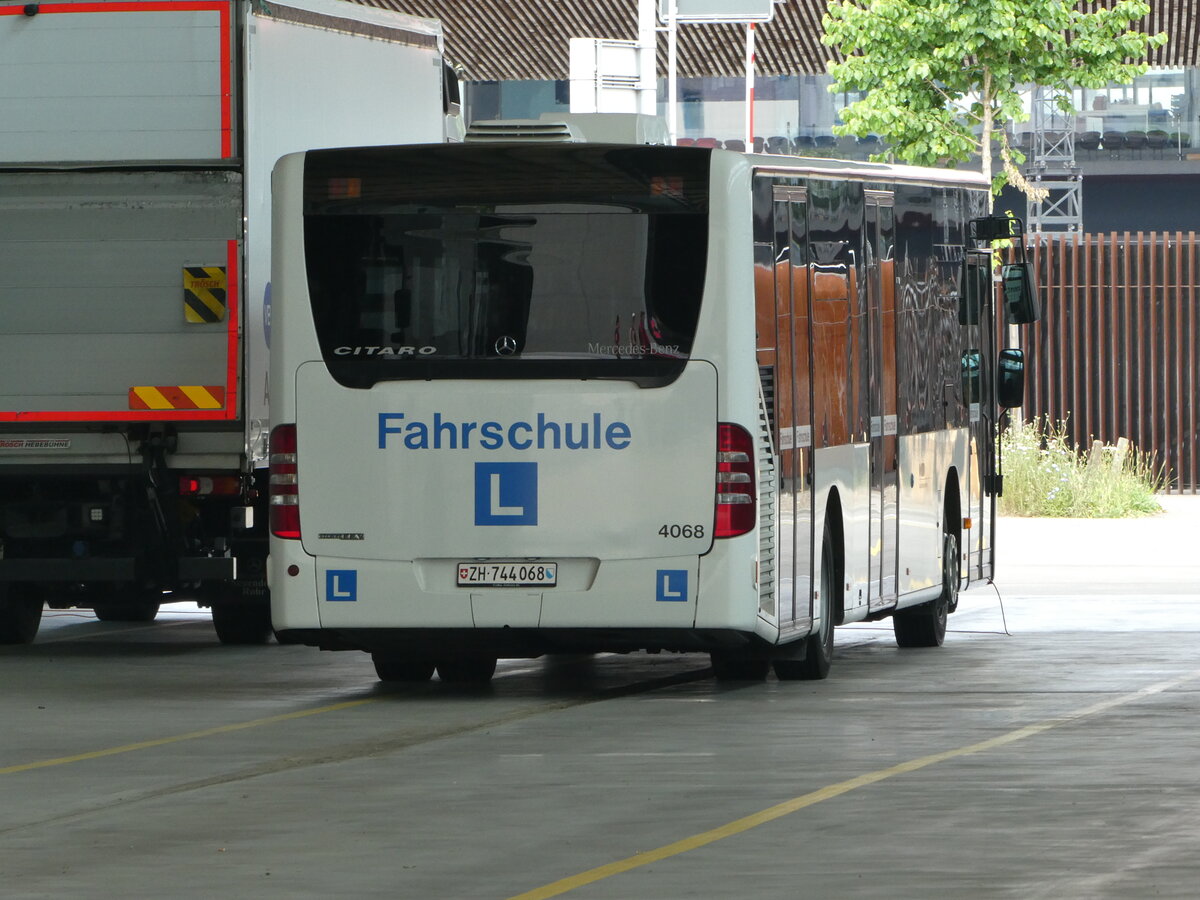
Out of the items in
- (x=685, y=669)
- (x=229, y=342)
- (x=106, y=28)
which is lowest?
(x=685, y=669)

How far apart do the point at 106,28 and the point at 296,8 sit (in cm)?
118

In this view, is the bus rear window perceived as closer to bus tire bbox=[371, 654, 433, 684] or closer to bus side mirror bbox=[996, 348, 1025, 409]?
bus tire bbox=[371, 654, 433, 684]

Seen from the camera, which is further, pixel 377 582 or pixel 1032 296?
pixel 1032 296

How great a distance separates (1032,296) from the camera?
18.7 meters

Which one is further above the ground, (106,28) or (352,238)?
(106,28)

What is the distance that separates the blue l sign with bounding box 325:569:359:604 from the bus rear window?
0.95 metres

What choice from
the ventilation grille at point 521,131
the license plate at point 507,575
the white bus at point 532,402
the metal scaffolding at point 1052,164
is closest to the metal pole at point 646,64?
the ventilation grille at point 521,131

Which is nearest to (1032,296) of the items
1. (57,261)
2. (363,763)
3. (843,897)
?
(57,261)

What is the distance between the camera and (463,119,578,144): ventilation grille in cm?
1456

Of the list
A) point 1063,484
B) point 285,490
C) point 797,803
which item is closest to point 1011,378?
point 285,490

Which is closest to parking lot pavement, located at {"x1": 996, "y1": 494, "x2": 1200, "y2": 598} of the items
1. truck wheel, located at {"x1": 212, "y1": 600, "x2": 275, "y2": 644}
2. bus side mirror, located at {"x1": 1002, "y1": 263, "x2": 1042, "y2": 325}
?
bus side mirror, located at {"x1": 1002, "y1": 263, "x2": 1042, "y2": 325}

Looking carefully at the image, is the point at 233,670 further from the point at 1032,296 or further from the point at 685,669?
the point at 1032,296

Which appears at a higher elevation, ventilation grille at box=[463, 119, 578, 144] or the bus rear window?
ventilation grille at box=[463, 119, 578, 144]

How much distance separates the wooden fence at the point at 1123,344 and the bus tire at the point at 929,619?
54.0 ft
